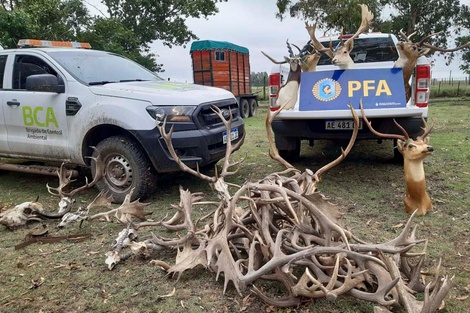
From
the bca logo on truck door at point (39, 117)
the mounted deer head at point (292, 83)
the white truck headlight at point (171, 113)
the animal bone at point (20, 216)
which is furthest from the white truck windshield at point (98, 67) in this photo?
the mounted deer head at point (292, 83)

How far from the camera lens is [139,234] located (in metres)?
3.53

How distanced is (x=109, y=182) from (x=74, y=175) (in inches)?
17.8

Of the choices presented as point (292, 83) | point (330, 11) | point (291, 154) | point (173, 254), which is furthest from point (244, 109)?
point (173, 254)

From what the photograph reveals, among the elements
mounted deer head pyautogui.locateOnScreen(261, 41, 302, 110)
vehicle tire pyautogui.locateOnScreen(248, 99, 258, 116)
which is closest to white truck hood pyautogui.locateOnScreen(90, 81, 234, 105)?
mounted deer head pyautogui.locateOnScreen(261, 41, 302, 110)

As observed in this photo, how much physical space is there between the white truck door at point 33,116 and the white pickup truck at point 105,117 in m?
0.01

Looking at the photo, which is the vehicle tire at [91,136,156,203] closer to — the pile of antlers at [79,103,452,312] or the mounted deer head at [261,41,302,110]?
the pile of antlers at [79,103,452,312]

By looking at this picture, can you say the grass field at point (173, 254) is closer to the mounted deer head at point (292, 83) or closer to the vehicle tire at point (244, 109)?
the mounted deer head at point (292, 83)

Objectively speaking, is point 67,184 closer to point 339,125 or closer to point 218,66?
point 339,125

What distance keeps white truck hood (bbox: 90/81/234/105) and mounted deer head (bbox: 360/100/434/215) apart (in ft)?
5.71

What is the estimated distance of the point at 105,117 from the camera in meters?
4.22

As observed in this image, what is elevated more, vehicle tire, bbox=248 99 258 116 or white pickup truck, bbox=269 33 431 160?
white pickup truck, bbox=269 33 431 160

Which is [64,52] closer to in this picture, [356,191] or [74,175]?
[74,175]

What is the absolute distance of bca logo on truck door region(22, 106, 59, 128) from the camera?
15.0 ft

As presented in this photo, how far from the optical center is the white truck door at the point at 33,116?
455 centimetres
